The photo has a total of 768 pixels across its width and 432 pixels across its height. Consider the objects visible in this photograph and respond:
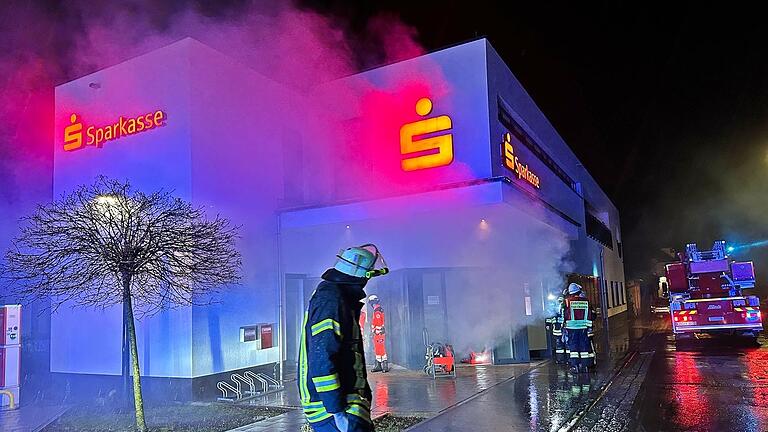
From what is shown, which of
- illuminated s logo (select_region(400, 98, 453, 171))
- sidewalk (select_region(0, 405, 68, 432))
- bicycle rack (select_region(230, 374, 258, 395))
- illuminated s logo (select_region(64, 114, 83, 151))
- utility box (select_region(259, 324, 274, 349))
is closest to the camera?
sidewalk (select_region(0, 405, 68, 432))

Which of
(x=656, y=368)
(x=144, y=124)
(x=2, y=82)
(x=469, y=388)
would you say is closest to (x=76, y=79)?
(x=2, y=82)

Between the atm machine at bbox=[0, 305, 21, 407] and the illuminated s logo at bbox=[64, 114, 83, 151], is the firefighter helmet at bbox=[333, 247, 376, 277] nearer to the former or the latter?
the atm machine at bbox=[0, 305, 21, 407]

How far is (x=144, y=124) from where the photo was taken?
9406mm


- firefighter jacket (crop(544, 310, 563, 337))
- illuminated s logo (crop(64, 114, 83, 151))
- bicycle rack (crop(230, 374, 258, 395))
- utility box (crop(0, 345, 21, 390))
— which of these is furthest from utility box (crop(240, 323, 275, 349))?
firefighter jacket (crop(544, 310, 563, 337))

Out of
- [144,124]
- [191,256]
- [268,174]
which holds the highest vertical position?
[144,124]

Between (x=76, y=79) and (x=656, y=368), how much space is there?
38.5 feet

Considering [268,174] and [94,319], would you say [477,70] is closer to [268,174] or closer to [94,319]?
[268,174]

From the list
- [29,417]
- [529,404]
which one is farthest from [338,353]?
[29,417]

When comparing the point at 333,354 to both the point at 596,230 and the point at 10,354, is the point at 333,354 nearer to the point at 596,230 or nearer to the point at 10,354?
the point at 10,354

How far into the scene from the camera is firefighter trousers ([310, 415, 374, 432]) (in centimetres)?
297

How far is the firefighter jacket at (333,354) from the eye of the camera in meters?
2.92

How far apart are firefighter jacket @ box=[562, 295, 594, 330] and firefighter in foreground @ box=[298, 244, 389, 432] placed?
299 inches

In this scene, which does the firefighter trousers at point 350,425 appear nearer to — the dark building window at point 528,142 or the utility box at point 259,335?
the utility box at point 259,335

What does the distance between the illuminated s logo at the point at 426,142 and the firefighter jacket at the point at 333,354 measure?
7361mm
